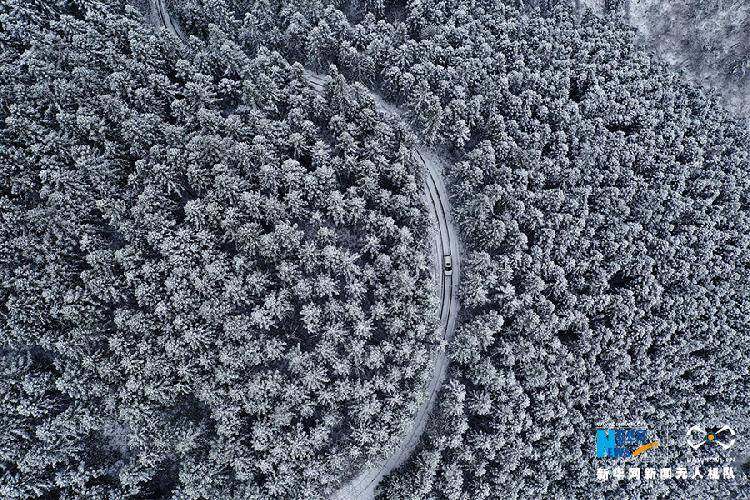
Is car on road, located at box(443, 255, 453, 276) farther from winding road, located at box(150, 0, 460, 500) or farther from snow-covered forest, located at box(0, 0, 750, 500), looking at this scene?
snow-covered forest, located at box(0, 0, 750, 500)

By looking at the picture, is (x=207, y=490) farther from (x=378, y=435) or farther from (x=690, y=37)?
(x=690, y=37)

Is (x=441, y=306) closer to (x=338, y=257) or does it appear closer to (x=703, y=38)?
(x=338, y=257)

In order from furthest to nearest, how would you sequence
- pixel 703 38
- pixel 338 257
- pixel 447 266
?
pixel 703 38 → pixel 447 266 → pixel 338 257

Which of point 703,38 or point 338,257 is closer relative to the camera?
point 338,257
